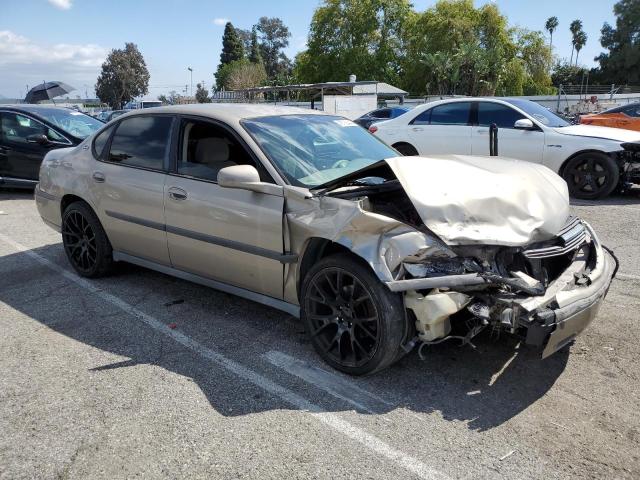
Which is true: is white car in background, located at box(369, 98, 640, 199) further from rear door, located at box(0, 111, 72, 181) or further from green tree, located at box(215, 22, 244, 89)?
green tree, located at box(215, 22, 244, 89)

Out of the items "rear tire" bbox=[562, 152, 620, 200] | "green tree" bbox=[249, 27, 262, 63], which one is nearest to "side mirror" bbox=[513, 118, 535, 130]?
"rear tire" bbox=[562, 152, 620, 200]

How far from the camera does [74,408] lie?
118 inches

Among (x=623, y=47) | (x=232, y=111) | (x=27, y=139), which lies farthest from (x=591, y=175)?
(x=623, y=47)

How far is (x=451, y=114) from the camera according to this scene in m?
9.45

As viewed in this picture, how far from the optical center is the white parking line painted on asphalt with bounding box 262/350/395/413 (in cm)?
297

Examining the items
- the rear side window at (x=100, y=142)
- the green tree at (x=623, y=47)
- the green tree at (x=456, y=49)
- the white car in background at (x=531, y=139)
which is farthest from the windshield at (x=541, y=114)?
the green tree at (x=623, y=47)

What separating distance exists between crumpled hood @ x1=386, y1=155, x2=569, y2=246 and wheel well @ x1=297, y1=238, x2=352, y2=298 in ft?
2.05

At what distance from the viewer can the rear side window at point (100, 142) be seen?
4.92 m

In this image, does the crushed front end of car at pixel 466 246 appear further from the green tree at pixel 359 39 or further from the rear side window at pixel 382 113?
the green tree at pixel 359 39

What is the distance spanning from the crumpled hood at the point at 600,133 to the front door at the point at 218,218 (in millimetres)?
6444

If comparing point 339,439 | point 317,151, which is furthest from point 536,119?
point 339,439

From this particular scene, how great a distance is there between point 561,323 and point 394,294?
0.89 m

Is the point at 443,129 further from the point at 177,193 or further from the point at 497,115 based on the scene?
the point at 177,193

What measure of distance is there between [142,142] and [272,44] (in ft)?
348
